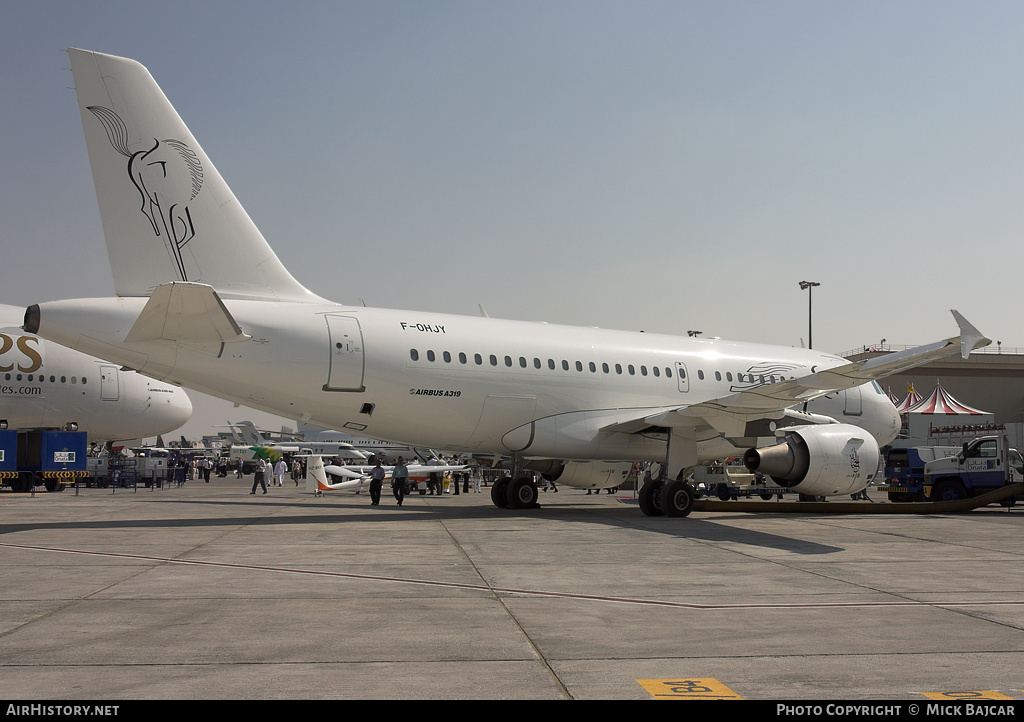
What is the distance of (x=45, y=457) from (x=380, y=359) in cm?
2136

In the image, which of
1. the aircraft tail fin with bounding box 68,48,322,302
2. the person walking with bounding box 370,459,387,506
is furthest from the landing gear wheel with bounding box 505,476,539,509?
the aircraft tail fin with bounding box 68,48,322,302

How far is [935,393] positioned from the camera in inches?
1619

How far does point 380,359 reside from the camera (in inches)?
616

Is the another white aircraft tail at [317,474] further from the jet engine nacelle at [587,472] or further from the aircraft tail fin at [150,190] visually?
the aircraft tail fin at [150,190]

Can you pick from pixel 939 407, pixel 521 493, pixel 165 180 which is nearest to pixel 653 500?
pixel 521 493

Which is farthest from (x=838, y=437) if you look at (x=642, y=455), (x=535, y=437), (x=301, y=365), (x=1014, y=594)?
(x=301, y=365)

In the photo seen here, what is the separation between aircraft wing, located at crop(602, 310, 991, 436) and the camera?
13695 mm

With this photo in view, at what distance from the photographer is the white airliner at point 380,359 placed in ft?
46.1

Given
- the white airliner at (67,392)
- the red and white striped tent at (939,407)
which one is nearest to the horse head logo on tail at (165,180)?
the white airliner at (67,392)

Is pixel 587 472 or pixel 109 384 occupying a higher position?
pixel 109 384

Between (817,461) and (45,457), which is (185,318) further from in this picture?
(45,457)

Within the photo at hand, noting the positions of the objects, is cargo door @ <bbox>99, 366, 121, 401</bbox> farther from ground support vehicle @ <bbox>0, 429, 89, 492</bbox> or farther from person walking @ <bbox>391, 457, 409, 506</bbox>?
person walking @ <bbox>391, 457, 409, 506</bbox>

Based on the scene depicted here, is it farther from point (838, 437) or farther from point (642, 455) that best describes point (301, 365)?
point (838, 437)

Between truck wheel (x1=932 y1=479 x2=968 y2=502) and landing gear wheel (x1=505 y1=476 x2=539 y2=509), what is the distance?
1188 cm
